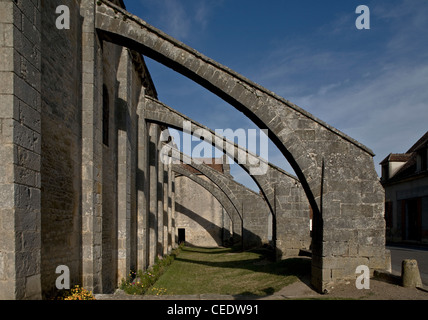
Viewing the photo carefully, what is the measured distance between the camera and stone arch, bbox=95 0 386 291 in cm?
614

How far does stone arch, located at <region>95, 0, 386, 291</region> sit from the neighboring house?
1312 cm

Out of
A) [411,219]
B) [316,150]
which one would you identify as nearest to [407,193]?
[411,219]

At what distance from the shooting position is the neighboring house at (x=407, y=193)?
1764 cm

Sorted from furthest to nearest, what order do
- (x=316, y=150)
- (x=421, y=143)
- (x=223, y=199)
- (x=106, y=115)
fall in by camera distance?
(x=223, y=199) → (x=421, y=143) → (x=106, y=115) → (x=316, y=150)

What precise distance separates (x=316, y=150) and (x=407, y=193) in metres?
16.1

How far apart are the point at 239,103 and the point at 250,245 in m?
12.3

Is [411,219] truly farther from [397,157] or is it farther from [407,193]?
[397,157]

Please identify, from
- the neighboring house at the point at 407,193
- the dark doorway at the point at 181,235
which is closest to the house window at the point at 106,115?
the neighboring house at the point at 407,193

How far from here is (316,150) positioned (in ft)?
20.5

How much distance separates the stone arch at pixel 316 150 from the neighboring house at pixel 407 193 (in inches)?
516

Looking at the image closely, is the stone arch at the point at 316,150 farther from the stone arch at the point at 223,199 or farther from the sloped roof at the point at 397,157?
the sloped roof at the point at 397,157
